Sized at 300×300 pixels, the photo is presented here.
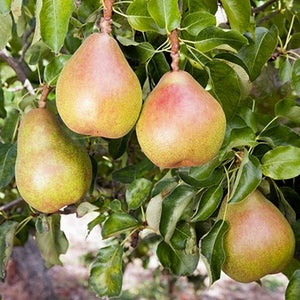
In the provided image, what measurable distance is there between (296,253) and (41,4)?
2.38ft

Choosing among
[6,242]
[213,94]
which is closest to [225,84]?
[213,94]

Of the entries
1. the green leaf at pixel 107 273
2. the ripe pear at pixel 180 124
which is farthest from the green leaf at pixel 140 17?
the green leaf at pixel 107 273

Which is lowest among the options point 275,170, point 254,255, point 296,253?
point 296,253

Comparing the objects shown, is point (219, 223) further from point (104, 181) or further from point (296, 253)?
point (104, 181)

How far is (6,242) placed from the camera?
1208mm

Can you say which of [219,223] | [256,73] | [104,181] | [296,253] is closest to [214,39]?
[256,73]

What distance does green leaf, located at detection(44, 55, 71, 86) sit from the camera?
955 mm

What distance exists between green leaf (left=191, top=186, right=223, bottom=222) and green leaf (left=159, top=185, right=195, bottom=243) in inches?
1.6

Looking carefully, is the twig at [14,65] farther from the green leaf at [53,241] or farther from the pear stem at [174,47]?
the pear stem at [174,47]

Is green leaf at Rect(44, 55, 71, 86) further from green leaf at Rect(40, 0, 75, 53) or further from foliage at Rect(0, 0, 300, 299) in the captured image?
green leaf at Rect(40, 0, 75, 53)

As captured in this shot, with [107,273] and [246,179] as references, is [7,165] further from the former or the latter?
[246,179]

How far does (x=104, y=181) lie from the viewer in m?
1.84

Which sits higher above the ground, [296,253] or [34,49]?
[34,49]

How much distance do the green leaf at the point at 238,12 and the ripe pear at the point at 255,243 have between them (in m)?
0.32
